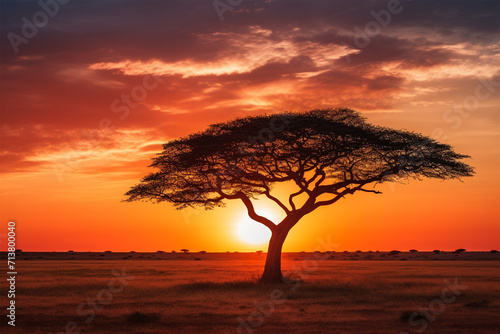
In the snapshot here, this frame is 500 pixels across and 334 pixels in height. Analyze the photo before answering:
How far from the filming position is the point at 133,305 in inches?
1000

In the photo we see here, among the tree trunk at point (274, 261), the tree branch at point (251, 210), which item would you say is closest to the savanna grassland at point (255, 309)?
the tree trunk at point (274, 261)

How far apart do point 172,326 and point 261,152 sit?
1656 centimetres

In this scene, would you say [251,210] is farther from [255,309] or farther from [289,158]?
[255,309]

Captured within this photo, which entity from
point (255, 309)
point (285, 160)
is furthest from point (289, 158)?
point (255, 309)

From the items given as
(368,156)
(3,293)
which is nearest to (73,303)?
(3,293)

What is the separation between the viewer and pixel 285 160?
34938 mm

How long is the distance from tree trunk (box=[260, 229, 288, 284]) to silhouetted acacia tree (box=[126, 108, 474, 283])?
6 cm

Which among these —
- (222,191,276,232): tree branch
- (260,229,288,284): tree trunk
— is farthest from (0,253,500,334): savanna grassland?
(222,191,276,232): tree branch

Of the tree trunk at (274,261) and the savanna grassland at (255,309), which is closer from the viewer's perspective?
the savanna grassland at (255,309)

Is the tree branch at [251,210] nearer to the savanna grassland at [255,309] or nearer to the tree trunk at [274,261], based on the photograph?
the tree trunk at [274,261]

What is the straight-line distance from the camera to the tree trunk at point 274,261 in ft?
116

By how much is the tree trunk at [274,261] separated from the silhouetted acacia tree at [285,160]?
6cm

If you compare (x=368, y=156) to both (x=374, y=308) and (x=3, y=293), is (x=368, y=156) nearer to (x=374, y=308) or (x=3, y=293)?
(x=374, y=308)

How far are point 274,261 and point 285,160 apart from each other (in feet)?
20.3
